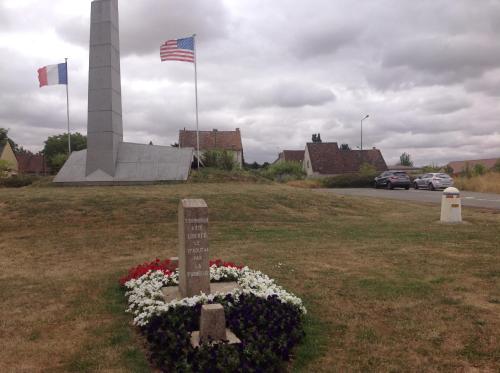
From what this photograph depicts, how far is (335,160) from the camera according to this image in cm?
6294

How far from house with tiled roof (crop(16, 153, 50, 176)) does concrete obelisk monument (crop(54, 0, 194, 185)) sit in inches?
2221

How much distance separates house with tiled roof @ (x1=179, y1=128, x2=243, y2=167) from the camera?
199 ft

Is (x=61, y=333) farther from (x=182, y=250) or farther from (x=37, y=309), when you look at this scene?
(x=182, y=250)

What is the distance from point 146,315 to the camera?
5.22 meters

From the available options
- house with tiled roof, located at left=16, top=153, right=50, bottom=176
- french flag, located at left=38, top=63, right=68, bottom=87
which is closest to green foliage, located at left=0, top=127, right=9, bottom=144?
house with tiled roof, located at left=16, top=153, right=50, bottom=176

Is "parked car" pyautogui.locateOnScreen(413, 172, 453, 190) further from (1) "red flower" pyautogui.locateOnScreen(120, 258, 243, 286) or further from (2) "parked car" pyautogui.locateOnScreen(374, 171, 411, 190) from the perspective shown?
(1) "red flower" pyautogui.locateOnScreen(120, 258, 243, 286)

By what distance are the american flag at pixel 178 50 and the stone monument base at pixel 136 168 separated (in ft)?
16.1

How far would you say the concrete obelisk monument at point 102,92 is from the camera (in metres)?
22.9

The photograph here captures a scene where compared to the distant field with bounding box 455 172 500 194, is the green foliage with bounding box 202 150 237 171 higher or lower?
higher

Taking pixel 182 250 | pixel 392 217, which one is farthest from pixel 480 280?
pixel 392 217

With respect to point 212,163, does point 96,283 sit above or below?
below

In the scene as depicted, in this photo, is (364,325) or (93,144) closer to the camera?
(364,325)

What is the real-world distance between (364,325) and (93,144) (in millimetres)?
20535

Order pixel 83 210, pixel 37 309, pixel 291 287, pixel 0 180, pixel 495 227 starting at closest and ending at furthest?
pixel 37 309, pixel 291 287, pixel 495 227, pixel 83 210, pixel 0 180
